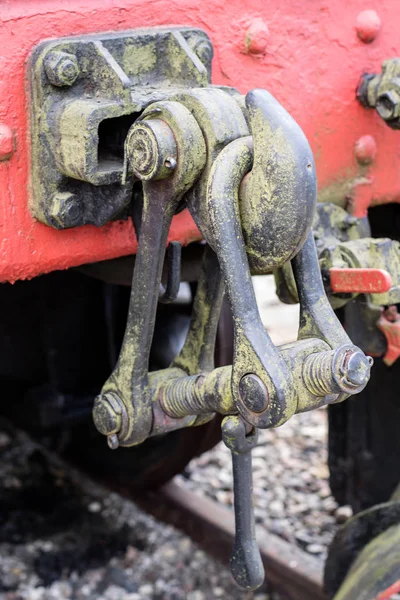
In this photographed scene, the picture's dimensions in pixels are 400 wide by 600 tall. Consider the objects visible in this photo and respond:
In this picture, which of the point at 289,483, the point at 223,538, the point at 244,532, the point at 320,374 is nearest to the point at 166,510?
the point at 223,538

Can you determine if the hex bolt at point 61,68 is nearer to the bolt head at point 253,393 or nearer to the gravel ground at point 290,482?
the bolt head at point 253,393

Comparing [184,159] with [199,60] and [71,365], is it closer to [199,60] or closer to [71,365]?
[199,60]

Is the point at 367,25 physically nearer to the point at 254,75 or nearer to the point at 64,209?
the point at 254,75

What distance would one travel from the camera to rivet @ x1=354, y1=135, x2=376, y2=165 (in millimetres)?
1578

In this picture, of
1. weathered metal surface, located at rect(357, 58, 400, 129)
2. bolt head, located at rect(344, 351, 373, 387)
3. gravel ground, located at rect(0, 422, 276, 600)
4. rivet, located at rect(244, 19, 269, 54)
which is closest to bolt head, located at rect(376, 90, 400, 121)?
weathered metal surface, located at rect(357, 58, 400, 129)

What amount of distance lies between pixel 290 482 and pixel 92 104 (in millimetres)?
2106

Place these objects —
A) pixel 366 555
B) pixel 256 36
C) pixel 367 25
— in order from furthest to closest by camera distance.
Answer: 1. pixel 366 555
2. pixel 367 25
3. pixel 256 36

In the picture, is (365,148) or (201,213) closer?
(201,213)

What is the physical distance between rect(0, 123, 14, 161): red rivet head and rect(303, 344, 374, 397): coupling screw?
1.61 ft

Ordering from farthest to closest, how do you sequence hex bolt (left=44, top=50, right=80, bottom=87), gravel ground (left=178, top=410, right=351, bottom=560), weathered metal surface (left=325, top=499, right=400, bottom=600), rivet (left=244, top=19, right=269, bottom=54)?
gravel ground (left=178, top=410, right=351, bottom=560), weathered metal surface (left=325, top=499, right=400, bottom=600), rivet (left=244, top=19, right=269, bottom=54), hex bolt (left=44, top=50, right=80, bottom=87)

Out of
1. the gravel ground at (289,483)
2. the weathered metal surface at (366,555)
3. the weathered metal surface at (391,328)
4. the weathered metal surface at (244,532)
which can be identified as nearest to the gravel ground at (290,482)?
the gravel ground at (289,483)

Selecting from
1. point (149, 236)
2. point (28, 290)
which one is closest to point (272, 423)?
point (149, 236)

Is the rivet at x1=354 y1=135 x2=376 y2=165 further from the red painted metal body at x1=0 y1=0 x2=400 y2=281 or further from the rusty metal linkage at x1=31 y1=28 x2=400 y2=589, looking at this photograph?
the rusty metal linkage at x1=31 y1=28 x2=400 y2=589

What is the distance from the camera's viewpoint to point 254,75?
4.69ft
